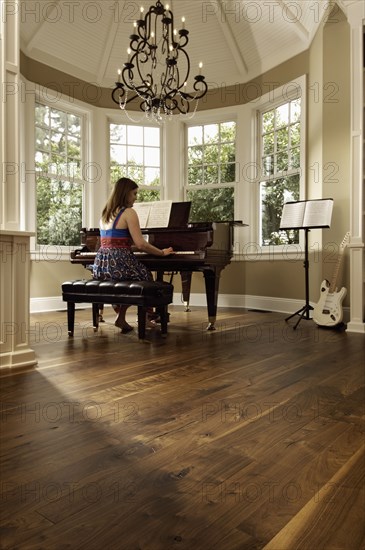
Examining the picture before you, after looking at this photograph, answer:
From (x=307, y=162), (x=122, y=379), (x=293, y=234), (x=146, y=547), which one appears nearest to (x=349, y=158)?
(x=307, y=162)

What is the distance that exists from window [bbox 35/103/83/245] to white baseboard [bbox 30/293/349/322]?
32.1 inches

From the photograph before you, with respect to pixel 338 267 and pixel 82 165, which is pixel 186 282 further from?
pixel 82 165

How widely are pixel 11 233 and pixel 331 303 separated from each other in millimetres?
3141

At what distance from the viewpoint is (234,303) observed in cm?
625

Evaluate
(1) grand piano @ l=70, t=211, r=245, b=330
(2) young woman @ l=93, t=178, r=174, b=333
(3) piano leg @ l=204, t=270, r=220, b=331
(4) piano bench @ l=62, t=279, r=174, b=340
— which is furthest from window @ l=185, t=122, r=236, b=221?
(4) piano bench @ l=62, t=279, r=174, b=340

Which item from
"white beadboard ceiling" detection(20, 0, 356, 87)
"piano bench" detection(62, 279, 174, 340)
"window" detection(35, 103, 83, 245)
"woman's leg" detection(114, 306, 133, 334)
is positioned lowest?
"woman's leg" detection(114, 306, 133, 334)

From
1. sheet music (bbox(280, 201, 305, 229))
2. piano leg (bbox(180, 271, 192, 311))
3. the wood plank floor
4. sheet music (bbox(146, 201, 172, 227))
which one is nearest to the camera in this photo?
the wood plank floor

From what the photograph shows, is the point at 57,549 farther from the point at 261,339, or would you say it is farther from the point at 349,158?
the point at 349,158

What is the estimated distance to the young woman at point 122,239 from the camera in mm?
3643

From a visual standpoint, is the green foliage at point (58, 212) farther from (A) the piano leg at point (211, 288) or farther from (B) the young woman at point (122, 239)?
(A) the piano leg at point (211, 288)

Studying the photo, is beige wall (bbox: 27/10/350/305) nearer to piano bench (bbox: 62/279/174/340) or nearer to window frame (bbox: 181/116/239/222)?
window frame (bbox: 181/116/239/222)

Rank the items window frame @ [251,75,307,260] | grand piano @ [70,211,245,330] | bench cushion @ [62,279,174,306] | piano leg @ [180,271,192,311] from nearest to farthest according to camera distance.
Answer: bench cushion @ [62,279,174,306], grand piano @ [70,211,245,330], window frame @ [251,75,307,260], piano leg @ [180,271,192,311]

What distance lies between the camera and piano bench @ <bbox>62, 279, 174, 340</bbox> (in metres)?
3.32

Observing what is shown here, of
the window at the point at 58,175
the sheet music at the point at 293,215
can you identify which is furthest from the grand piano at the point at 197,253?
the window at the point at 58,175
